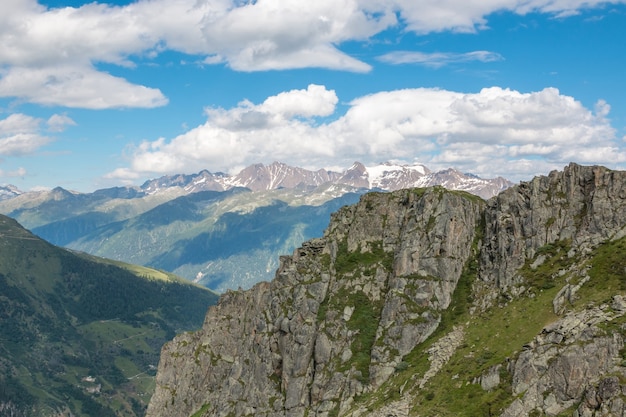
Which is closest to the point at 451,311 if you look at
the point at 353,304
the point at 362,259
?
the point at 353,304

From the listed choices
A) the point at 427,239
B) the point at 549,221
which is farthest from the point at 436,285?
the point at 549,221

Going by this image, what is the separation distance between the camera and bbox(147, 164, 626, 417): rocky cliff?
10400 centimetres

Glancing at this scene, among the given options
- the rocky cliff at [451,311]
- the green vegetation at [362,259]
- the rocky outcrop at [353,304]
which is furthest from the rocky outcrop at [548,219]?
the green vegetation at [362,259]

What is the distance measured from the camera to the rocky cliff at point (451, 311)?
10400 cm

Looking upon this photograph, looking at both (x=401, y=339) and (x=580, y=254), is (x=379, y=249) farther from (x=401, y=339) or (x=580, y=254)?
(x=580, y=254)

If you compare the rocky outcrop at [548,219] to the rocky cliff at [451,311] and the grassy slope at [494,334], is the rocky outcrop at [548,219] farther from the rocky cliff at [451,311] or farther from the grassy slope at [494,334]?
the grassy slope at [494,334]

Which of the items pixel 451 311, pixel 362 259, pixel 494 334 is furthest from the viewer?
pixel 362 259

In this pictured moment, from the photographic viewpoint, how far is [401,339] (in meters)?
148

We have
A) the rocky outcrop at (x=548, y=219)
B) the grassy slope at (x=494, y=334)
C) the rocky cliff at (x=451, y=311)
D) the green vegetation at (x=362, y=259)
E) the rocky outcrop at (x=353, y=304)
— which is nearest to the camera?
the rocky cliff at (x=451, y=311)

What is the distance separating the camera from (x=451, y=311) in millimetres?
148875

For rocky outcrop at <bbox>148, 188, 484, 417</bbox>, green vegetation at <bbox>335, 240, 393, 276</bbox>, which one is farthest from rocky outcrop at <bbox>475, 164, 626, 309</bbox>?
green vegetation at <bbox>335, 240, 393, 276</bbox>

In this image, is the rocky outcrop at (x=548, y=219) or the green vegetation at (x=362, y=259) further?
the green vegetation at (x=362, y=259)

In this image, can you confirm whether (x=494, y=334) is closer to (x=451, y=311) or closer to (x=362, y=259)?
(x=451, y=311)

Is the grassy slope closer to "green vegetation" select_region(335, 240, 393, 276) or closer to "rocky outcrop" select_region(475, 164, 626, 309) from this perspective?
"rocky outcrop" select_region(475, 164, 626, 309)
